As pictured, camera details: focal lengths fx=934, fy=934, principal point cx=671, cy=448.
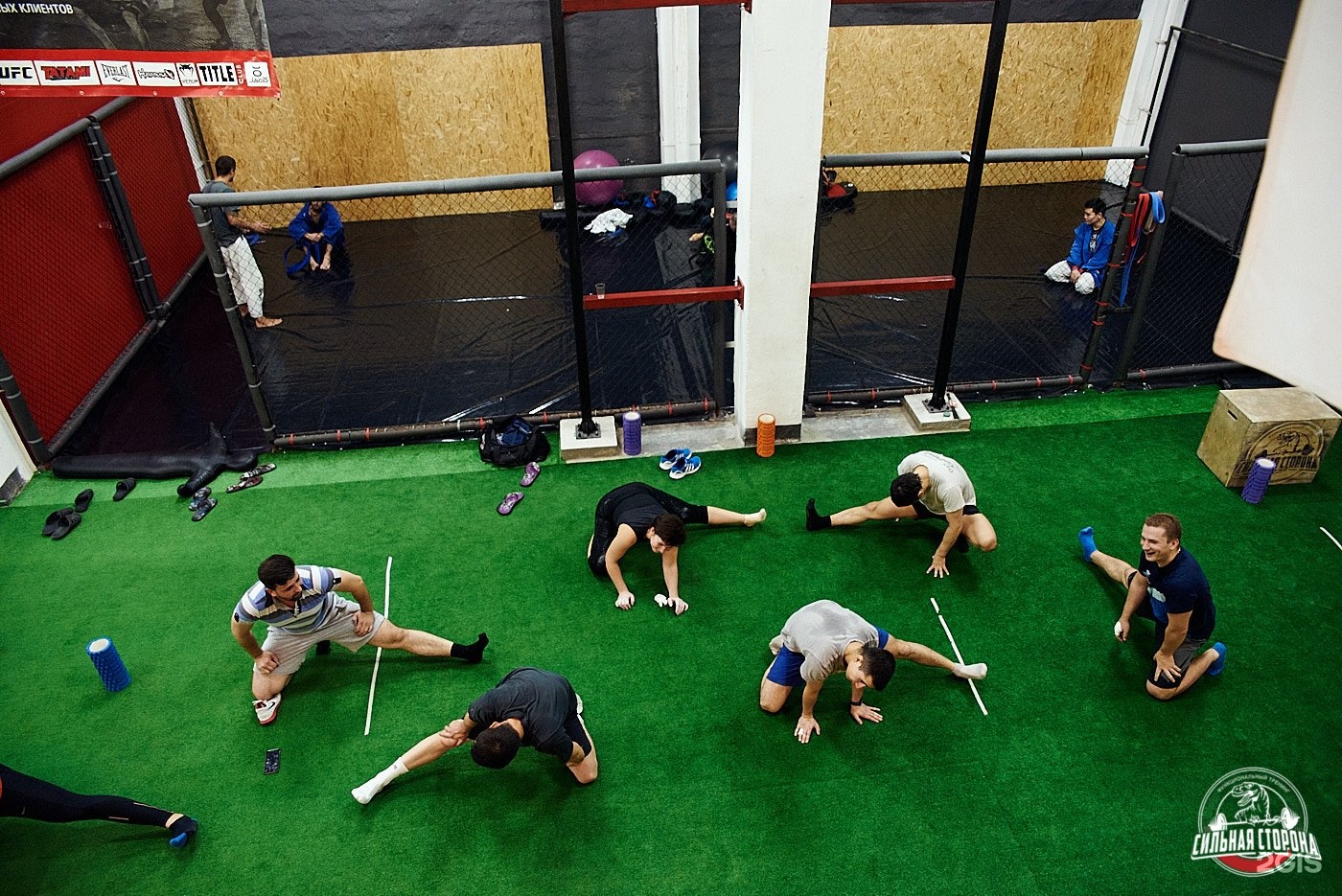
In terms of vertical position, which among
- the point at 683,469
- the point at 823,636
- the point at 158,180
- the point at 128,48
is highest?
the point at 128,48

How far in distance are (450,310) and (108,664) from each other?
5119 mm

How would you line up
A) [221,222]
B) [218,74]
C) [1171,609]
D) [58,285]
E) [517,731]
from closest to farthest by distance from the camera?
[517,731], [1171,609], [218,74], [58,285], [221,222]

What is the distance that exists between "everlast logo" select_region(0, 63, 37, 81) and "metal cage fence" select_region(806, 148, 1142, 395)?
20.0 ft

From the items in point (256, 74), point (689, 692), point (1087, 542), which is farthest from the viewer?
point (256, 74)

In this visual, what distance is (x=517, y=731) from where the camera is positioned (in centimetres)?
480

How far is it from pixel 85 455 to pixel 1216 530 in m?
9.15

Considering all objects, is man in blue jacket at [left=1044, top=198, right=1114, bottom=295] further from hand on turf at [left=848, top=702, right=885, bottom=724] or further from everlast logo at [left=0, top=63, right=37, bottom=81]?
everlast logo at [left=0, top=63, right=37, bottom=81]

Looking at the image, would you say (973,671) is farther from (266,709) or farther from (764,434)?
(266,709)

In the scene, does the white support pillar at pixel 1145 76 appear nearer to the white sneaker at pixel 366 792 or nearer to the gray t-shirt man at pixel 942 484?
the gray t-shirt man at pixel 942 484

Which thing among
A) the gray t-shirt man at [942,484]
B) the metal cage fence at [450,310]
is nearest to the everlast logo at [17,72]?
the metal cage fence at [450,310]

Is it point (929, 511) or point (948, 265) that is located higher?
point (948, 265)

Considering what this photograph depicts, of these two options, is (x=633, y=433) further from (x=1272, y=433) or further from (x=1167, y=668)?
(x=1272, y=433)

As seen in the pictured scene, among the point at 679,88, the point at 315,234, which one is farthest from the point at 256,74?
the point at 679,88

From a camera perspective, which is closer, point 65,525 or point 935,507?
point 935,507
